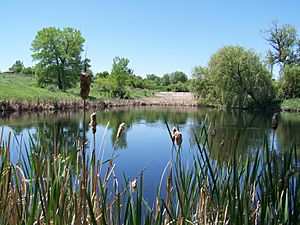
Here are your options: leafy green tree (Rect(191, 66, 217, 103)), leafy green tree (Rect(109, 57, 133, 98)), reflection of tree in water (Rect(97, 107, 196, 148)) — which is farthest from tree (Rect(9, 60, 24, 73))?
reflection of tree in water (Rect(97, 107, 196, 148))

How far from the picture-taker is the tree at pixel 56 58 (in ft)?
135

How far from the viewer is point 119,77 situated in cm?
5084

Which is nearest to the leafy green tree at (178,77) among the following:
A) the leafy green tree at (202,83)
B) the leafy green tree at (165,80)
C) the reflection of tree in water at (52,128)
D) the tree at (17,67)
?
the leafy green tree at (165,80)

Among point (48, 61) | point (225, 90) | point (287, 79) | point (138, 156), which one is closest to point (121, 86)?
point (48, 61)

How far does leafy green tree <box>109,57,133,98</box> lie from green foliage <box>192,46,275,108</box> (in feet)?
51.3

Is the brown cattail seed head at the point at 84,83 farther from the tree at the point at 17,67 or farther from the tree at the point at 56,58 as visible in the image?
the tree at the point at 17,67

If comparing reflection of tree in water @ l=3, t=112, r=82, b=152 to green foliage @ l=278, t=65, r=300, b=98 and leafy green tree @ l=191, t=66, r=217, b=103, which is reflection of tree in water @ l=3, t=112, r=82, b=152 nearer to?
leafy green tree @ l=191, t=66, r=217, b=103

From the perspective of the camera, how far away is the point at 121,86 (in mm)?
51469

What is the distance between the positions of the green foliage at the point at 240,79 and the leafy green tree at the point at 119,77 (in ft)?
51.3

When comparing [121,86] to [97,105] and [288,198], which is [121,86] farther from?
[288,198]

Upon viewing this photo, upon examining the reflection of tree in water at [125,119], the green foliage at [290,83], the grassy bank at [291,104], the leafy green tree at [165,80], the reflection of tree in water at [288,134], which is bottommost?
the reflection of tree in water at [288,134]

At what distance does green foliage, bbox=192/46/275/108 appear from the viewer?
38219 millimetres

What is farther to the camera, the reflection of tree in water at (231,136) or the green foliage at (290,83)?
the green foliage at (290,83)

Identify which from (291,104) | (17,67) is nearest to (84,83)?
(291,104)
